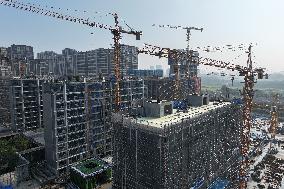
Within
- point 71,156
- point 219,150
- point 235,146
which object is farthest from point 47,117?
point 235,146

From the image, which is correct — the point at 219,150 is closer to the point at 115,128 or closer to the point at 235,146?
the point at 235,146

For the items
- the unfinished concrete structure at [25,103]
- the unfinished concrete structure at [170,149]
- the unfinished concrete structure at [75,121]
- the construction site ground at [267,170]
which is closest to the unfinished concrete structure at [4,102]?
the unfinished concrete structure at [25,103]

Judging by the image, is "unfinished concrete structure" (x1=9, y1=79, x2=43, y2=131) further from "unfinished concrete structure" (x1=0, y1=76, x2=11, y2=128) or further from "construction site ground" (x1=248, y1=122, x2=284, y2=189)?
"construction site ground" (x1=248, y1=122, x2=284, y2=189)

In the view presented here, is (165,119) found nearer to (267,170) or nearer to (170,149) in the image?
(170,149)

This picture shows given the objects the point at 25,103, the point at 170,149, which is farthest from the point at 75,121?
the point at 170,149

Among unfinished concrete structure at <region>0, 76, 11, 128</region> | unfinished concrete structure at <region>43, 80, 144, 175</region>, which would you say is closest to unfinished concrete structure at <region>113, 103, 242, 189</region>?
unfinished concrete structure at <region>43, 80, 144, 175</region>

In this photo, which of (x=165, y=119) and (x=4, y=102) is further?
(x=4, y=102)
